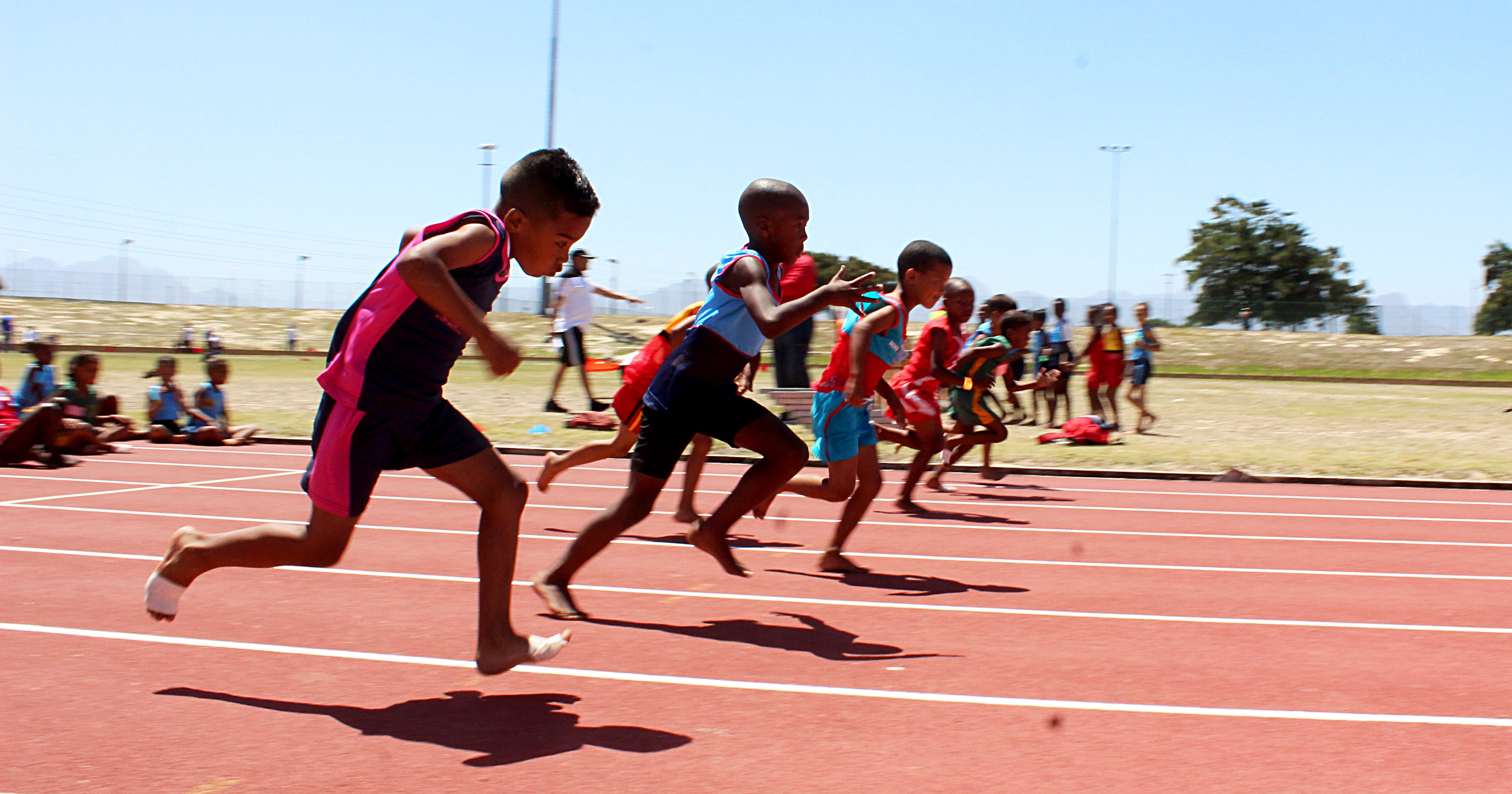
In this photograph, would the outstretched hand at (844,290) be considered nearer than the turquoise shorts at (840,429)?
Yes

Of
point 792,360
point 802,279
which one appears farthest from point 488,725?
point 792,360

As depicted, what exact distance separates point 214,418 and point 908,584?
942cm

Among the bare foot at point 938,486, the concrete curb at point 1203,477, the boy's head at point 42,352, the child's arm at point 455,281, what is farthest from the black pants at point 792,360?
the child's arm at point 455,281

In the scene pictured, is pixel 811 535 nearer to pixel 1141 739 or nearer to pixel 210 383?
pixel 1141 739

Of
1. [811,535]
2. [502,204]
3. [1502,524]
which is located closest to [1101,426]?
[1502,524]

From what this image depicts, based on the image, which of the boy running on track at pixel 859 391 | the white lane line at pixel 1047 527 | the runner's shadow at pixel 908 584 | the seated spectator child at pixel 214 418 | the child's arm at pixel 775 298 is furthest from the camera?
the seated spectator child at pixel 214 418

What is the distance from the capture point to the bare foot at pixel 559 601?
17.0ft

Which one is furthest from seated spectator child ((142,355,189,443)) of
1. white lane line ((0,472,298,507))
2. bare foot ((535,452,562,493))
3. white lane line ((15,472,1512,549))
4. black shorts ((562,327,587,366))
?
bare foot ((535,452,562,493))

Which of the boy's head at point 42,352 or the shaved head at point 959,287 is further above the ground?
the shaved head at point 959,287

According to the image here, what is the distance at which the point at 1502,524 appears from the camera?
8.85 metres

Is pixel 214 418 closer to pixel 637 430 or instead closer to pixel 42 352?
pixel 42 352

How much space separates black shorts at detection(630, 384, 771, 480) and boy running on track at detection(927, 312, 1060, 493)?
4022 mm

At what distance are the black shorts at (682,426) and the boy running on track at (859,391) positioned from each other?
2.80ft

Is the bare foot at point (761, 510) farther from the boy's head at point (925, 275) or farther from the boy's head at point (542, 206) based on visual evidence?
the boy's head at point (542, 206)
